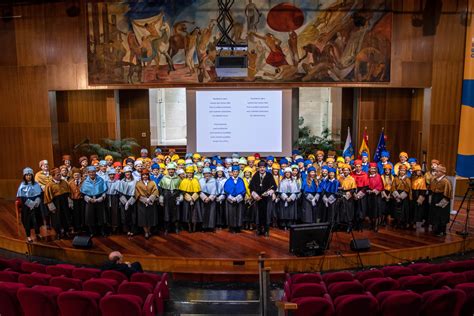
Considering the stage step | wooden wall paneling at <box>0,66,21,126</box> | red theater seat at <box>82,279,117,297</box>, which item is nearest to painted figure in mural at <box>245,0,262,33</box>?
wooden wall paneling at <box>0,66,21,126</box>

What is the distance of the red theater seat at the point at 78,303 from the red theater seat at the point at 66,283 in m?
0.51

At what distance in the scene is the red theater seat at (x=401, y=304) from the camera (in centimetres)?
423

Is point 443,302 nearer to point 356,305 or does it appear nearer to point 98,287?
point 356,305

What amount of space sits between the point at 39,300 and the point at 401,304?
388 centimetres

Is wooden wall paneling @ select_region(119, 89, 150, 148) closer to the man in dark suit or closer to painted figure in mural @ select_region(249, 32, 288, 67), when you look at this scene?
painted figure in mural @ select_region(249, 32, 288, 67)

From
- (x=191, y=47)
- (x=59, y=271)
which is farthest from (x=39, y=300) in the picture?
(x=191, y=47)

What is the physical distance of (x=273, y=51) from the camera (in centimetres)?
1170

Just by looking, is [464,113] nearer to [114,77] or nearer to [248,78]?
[248,78]

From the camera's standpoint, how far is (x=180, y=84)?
38.8ft

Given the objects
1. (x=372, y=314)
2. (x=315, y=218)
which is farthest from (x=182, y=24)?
(x=372, y=314)

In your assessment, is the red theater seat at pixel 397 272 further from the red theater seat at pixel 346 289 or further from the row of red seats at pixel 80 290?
the row of red seats at pixel 80 290

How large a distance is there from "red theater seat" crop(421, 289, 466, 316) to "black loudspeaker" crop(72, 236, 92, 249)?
607 centimetres

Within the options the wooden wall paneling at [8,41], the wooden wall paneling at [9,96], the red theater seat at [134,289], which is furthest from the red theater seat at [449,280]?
the wooden wall paneling at [8,41]

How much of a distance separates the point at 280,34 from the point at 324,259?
6.91m
